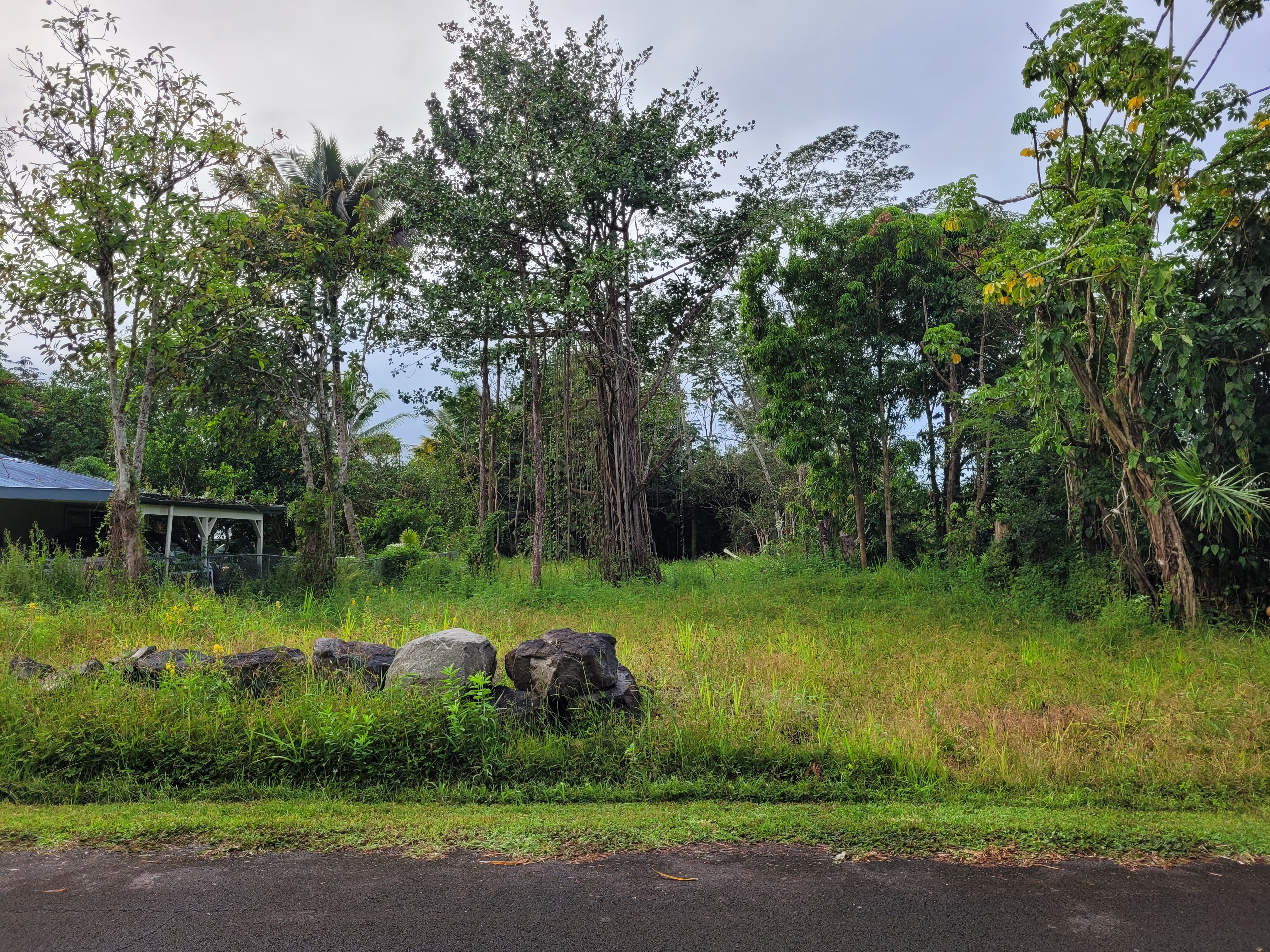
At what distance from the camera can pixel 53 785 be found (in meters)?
4.42

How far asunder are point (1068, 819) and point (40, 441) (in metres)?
30.0

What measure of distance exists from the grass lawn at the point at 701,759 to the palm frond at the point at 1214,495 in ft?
3.88

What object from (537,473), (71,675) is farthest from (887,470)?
(71,675)

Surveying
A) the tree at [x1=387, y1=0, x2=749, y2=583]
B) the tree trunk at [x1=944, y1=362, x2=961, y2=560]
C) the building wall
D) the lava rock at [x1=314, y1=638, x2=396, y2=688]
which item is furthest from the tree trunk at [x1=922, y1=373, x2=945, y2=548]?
the building wall

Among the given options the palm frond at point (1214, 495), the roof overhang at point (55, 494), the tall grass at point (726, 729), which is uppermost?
the roof overhang at point (55, 494)

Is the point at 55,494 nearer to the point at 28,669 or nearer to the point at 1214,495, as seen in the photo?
the point at 28,669

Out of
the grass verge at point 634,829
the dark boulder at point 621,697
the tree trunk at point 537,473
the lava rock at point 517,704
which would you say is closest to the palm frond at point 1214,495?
the grass verge at point 634,829

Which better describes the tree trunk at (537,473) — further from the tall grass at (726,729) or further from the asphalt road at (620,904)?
the asphalt road at (620,904)

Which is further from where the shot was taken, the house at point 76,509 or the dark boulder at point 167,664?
the house at point 76,509

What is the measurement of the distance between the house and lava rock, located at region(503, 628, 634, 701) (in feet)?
28.1

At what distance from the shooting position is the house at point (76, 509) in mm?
12523

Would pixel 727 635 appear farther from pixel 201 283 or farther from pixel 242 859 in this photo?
pixel 201 283

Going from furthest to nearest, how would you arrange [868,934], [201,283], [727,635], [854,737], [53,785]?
[201,283], [727,635], [854,737], [53,785], [868,934]

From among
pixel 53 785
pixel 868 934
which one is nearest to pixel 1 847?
pixel 53 785
